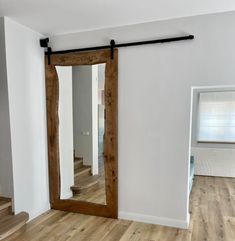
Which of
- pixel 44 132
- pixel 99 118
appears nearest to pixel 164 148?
pixel 99 118

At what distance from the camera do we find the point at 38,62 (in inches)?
125

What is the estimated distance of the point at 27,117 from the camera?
9.77ft

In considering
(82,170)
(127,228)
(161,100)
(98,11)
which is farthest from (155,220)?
(98,11)

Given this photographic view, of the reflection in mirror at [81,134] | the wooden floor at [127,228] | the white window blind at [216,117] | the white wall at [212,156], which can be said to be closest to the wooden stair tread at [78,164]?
the reflection in mirror at [81,134]

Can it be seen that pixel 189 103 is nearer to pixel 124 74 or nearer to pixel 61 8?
pixel 124 74

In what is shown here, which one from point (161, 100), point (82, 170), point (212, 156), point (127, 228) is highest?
point (161, 100)

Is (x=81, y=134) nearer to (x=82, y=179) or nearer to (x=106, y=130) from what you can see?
(x=106, y=130)

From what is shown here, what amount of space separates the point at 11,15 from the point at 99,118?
1.63m

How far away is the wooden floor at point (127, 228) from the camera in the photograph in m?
2.59

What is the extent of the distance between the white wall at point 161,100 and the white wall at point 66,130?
24.5 inches

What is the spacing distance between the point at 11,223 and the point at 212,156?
166 inches

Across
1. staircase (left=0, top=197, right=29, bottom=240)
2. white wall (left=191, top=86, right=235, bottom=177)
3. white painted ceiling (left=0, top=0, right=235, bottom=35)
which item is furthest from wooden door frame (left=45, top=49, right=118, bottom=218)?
white wall (left=191, top=86, right=235, bottom=177)

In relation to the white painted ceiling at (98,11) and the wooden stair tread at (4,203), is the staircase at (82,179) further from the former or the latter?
the white painted ceiling at (98,11)

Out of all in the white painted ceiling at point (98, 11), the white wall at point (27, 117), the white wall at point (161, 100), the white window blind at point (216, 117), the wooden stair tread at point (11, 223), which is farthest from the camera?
the white window blind at point (216, 117)
